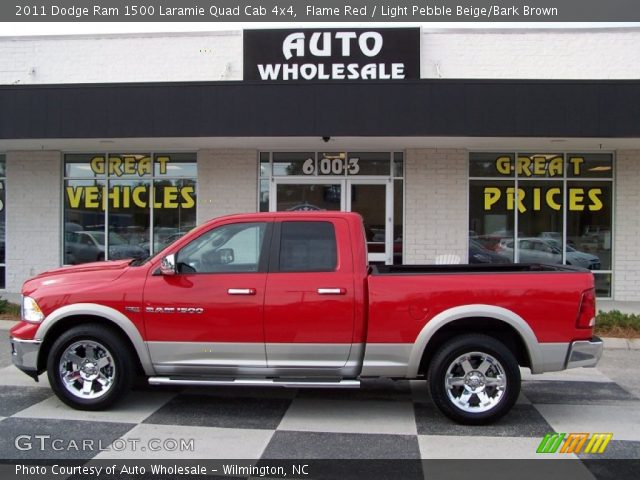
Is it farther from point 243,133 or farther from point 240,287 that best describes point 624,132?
point 240,287


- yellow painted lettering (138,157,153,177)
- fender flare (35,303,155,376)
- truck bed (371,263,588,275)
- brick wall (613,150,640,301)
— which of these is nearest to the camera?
fender flare (35,303,155,376)

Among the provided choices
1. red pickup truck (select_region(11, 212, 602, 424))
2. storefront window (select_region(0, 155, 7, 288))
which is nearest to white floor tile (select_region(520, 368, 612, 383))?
red pickup truck (select_region(11, 212, 602, 424))

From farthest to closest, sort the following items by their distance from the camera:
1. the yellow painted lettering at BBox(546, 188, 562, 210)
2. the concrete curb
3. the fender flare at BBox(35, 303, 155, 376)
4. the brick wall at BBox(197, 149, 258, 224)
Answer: the brick wall at BBox(197, 149, 258, 224)
the yellow painted lettering at BBox(546, 188, 562, 210)
the concrete curb
the fender flare at BBox(35, 303, 155, 376)

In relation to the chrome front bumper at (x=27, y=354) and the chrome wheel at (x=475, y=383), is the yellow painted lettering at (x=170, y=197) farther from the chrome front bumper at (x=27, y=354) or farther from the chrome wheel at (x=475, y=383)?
the chrome wheel at (x=475, y=383)

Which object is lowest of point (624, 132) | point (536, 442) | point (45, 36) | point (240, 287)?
point (536, 442)

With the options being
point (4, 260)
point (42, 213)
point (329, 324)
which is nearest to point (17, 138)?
point (42, 213)

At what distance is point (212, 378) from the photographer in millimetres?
5340

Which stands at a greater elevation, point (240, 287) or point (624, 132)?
point (624, 132)

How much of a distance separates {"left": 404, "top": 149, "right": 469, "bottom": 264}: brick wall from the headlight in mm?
8386

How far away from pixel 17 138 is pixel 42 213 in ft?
8.66

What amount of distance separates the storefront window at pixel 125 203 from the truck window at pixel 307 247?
794cm

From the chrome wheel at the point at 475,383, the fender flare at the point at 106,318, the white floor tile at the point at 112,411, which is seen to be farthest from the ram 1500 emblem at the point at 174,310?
the chrome wheel at the point at 475,383

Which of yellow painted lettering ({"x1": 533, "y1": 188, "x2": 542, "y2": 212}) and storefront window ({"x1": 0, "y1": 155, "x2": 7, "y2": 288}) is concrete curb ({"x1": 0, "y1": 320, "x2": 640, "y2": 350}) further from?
storefront window ({"x1": 0, "y1": 155, "x2": 7, "y2": 288})

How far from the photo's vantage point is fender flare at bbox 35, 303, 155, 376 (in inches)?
211
